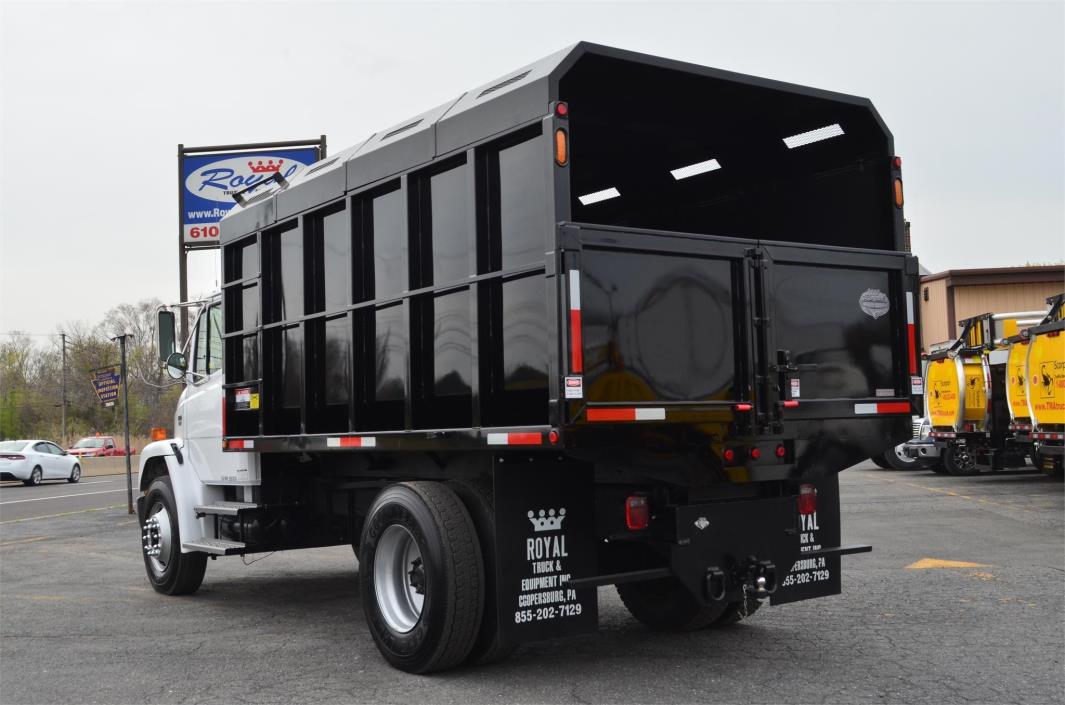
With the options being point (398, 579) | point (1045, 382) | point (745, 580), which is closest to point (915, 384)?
point (745, 580)

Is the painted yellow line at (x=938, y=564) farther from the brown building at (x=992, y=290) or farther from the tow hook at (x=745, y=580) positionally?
the brown building at (x=992, y=290)

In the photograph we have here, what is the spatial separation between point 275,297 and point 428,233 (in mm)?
2041

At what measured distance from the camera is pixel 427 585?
5879mm

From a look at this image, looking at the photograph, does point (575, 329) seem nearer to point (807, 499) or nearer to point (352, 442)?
point (807, 499)

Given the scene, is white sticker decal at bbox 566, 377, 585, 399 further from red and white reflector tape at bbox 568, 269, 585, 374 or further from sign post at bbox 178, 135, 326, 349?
sign post at bbox 178, 135, 326, 349

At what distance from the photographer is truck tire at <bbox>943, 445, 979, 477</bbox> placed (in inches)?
810

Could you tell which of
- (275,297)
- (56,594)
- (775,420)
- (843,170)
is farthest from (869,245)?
(56,594)

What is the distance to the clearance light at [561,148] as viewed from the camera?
210 inches

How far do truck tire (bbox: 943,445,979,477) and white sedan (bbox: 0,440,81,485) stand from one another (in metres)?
26.7

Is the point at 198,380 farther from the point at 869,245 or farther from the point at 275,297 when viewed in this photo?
the point at 869,245

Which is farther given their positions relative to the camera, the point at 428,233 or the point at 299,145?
the point at 299,145

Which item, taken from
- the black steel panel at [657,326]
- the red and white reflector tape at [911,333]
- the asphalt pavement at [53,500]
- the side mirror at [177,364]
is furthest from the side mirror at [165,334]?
the asphalt pavement at [53,500]

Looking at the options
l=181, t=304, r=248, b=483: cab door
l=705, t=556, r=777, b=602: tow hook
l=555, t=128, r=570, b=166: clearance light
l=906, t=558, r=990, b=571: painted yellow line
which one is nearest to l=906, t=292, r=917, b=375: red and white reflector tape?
l=705, t=556, r=777, b=602: tow hook

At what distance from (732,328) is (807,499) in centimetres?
132
